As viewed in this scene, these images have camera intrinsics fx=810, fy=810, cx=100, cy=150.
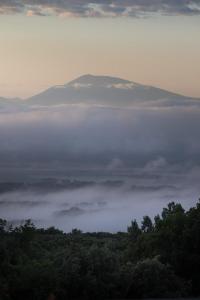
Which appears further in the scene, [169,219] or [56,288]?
[169,219]

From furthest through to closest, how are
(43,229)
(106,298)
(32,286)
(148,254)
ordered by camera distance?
1. (43,229)
2. (148,254)
3. (106,298)
4. (32,286)

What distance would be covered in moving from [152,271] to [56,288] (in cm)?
706

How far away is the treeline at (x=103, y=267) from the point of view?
137ft

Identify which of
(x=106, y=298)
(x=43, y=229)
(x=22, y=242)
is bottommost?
(x=106, y=298)

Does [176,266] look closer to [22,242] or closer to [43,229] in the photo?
[22,242]

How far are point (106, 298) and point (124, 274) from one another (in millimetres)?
2019

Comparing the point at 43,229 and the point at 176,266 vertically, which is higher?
the point at 43,229

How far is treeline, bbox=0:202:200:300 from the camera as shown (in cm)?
4166

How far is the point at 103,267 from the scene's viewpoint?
4444cm

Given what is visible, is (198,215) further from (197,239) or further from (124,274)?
(124,274)

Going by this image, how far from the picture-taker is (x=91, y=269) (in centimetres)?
4394

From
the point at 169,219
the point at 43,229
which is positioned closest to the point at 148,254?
the point at 169,219

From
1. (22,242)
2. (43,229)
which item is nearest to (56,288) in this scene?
(22,242)

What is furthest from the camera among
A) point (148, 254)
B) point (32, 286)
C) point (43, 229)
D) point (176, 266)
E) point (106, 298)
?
point (43, 229)
